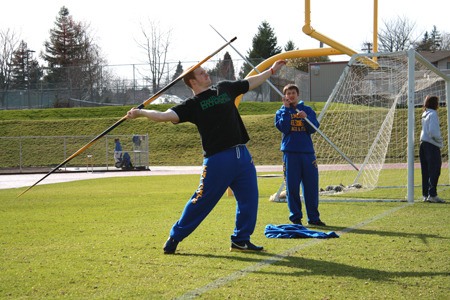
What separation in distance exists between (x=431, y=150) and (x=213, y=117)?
704cm

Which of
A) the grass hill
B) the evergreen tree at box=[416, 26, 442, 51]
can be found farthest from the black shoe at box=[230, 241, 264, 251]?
the evergreen tree at box=[416, 26, 442, 51]

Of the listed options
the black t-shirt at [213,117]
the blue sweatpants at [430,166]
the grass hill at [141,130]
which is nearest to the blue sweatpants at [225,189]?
the black t-shirt at [213,117]

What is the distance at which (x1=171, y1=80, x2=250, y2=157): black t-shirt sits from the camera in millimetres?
7078

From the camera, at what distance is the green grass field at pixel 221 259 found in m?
5.37

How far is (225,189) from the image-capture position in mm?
7074

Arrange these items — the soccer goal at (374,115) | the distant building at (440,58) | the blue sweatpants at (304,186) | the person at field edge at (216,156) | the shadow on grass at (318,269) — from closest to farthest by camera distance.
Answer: the shadow on grass at (318,269) → the person at field edge at (216,156) → the blue sweatpants at (304,186) → the soccer goal at (374,115) → the distant building at (440,58)

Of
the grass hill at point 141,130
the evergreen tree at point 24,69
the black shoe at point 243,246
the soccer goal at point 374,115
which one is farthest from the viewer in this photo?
the evergreen tree at point 24,69

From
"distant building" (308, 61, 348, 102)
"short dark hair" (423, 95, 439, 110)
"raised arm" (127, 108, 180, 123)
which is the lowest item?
"raised arm" (127, 108, 180, 123)

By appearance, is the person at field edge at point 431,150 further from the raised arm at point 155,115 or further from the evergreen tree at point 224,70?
the evergreen tree at point 224,70

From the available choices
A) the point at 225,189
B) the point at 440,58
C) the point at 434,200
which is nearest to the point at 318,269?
the point at 225,189

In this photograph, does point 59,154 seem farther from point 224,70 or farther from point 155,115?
point 155,115

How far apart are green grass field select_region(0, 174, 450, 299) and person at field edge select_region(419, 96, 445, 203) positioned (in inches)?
46.1

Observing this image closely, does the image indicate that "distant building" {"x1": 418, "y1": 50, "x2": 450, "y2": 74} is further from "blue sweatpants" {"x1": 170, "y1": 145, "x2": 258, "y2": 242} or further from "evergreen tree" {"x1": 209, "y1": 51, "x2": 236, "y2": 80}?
"blue sweatpants" {"x1": 170, "y1": 145, "x2": 258, "y2": 242}

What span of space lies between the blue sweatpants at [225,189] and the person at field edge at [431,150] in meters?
6.33
